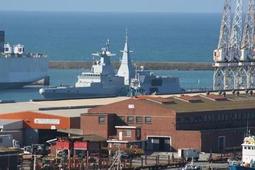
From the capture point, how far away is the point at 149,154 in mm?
49969

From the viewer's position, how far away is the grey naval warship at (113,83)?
286 ft

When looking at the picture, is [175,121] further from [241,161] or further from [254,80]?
[254,80]

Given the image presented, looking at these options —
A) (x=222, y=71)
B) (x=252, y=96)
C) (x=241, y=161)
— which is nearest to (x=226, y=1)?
(x=222, y=71)

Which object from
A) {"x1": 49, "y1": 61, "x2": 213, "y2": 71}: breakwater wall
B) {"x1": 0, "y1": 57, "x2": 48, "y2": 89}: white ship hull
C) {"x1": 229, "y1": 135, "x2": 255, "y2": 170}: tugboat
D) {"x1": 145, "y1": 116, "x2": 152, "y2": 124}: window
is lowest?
{"x1": 229, "y1": 135, "x2": 255, "y2": 170}: tugboat

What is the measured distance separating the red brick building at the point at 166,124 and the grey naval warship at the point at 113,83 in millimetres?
32536

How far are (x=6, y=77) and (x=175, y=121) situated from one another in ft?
181

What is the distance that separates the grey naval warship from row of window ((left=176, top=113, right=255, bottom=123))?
1234 inches

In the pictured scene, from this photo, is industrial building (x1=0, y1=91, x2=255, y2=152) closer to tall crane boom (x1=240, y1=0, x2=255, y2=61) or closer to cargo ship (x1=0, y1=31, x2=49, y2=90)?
tall crane boom (x1=240, y1=0, x2=255, y2=61)

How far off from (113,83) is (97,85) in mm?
1207

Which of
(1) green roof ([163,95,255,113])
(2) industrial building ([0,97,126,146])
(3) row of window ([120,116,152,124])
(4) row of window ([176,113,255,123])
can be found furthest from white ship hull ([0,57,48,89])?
(3) row of window ([120,116,152,124])

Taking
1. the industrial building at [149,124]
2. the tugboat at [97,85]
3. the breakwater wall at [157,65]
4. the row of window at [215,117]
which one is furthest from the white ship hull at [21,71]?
the row of window at [215,117]

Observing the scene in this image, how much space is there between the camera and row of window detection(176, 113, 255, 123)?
52.4 m

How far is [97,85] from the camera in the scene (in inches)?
3479

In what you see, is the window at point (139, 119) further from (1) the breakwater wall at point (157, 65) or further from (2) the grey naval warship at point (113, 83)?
(1) the breakwater wall at point (157, 65)
